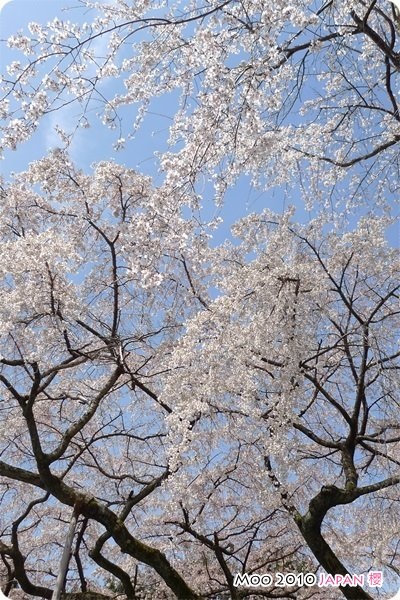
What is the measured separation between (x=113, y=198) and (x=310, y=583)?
498 centimetres

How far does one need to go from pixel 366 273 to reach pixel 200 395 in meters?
2.37

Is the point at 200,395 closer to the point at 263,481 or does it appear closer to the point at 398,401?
the point at 263,481

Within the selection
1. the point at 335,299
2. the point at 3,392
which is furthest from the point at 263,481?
the point at 3,392

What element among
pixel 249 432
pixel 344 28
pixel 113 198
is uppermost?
pixel 113 198

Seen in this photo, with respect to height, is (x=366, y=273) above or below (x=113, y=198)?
below

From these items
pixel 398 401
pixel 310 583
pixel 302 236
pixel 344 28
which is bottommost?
pixel 310 583

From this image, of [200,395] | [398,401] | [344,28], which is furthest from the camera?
[200,395]

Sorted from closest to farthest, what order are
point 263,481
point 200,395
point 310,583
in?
point 200,395
point 263,481
point 310,583

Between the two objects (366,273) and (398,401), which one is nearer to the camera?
(398,401)

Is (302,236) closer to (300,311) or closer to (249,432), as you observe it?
(300,311)

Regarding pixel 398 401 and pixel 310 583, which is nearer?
pixel 398 401

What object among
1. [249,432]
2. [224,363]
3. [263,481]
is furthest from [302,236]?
[263,481]

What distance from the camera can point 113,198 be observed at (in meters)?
6.68

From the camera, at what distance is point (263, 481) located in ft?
17.0
